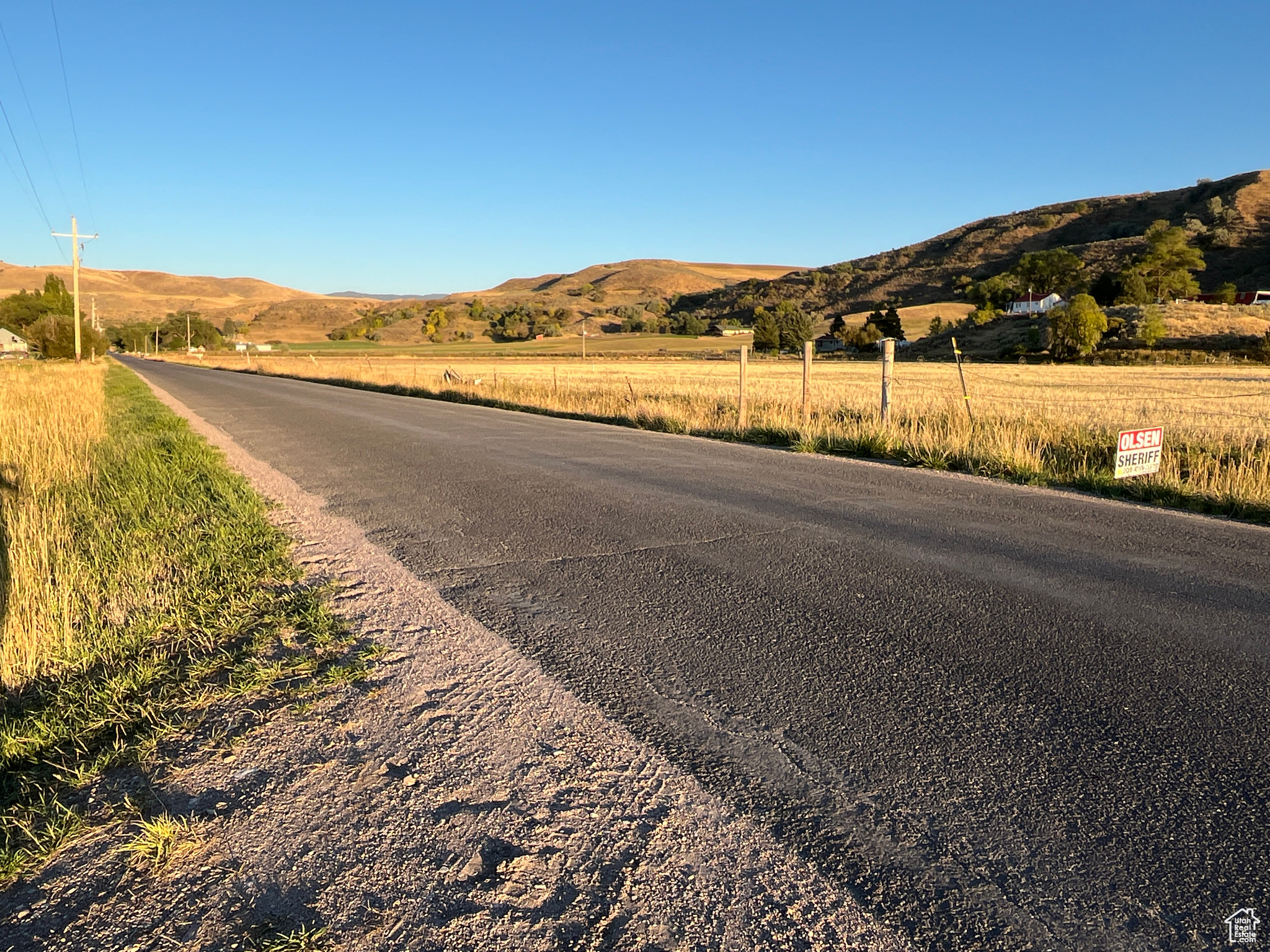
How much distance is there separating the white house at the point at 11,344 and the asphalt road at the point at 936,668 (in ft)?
355

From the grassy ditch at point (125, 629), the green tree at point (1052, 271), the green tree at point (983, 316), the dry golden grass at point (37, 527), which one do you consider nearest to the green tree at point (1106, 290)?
the green tree at point (983, 316)

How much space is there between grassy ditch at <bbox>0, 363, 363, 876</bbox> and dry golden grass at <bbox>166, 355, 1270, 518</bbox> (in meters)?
8.17

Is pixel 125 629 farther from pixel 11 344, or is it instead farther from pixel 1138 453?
pixel 11 344

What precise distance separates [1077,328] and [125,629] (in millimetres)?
65683

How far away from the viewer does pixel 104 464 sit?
34.3 feet

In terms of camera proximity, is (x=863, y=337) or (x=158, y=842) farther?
(x=863, y=337)

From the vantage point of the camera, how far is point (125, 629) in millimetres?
4688

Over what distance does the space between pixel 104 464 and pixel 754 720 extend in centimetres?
1017

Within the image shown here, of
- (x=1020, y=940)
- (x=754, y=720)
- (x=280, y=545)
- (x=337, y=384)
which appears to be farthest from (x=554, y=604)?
(x=337, y=384)

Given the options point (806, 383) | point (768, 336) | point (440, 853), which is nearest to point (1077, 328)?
point (768, 336)

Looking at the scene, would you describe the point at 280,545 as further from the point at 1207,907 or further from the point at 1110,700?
the point at 1207,907

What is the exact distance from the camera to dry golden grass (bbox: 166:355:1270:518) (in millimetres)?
9125

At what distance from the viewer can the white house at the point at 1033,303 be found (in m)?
89.5

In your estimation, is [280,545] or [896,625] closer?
[896,625]
